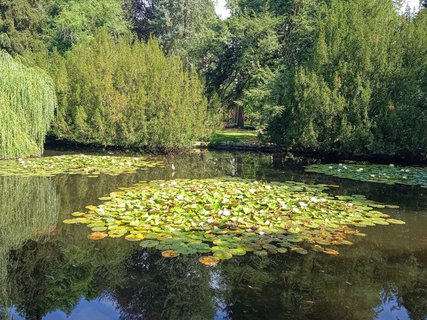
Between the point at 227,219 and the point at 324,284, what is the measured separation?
229 centimetres

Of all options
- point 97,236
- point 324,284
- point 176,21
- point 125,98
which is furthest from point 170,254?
point 176,21

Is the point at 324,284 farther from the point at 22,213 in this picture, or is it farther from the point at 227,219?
the point at 22,213

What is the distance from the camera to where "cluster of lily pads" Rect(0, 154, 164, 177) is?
1060 centimetres

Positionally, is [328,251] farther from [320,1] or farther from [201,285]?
[320,1]

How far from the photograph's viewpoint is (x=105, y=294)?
160 inches

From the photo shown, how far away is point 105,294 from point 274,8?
68.7ft

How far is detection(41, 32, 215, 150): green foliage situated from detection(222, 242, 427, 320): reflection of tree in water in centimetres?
1323

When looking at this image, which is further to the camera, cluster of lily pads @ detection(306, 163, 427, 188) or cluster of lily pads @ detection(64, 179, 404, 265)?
cluster of lily pads @ detection(306, 163, 427, 188)

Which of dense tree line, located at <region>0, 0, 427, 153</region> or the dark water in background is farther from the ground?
dense tree line, located at <region>0, 0, 427, 153</region>

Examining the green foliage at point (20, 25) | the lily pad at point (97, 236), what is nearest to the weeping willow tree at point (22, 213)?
the lily pad at point (97, 236)

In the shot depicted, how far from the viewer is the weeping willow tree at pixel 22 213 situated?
496cm

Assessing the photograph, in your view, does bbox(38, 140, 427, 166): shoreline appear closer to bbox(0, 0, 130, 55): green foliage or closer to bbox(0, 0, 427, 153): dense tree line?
bbox(0, 0, 427, 153): dense tree line

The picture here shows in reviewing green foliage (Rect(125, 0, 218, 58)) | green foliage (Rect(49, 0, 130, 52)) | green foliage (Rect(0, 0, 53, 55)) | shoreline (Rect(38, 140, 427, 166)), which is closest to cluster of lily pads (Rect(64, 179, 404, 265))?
shoreline (Rect(38, 140, 427, 166))

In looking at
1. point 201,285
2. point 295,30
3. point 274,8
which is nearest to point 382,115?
point 295,30
